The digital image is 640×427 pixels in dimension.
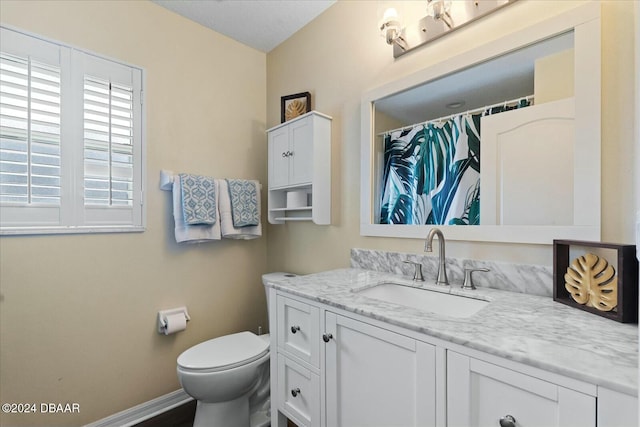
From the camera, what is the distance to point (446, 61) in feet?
4.30

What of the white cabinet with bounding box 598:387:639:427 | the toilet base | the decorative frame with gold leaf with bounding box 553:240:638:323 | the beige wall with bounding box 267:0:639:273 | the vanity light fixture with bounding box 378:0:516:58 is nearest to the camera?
the white cabinet with bounding box 598:387:639:427

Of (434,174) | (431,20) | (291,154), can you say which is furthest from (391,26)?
(291,154)

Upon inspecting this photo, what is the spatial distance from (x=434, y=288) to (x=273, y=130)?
1434 millimetres

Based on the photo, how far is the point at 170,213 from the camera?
6.08 feet

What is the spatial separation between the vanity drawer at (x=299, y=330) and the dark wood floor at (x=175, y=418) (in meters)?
1.00

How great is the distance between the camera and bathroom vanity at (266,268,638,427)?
575mm

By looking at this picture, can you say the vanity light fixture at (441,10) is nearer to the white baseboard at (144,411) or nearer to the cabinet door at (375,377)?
the cabinet door at (375,377)

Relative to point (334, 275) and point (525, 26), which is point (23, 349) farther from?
point (525, 26)

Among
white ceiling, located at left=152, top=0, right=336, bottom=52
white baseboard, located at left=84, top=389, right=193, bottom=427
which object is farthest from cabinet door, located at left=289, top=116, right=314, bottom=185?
white baseboard, located at left=84, top=389, right=193, bottom=427

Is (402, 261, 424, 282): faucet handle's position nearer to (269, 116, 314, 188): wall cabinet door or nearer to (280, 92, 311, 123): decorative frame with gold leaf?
(269, 116, 314, 188): wall cabinet door

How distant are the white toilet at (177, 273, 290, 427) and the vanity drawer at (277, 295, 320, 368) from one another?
1.17ft

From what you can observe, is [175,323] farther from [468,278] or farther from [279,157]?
[468,278]

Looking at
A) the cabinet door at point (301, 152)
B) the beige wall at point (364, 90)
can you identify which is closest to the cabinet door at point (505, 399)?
the beige wall at point (364, 90)

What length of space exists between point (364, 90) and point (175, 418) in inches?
85.8
